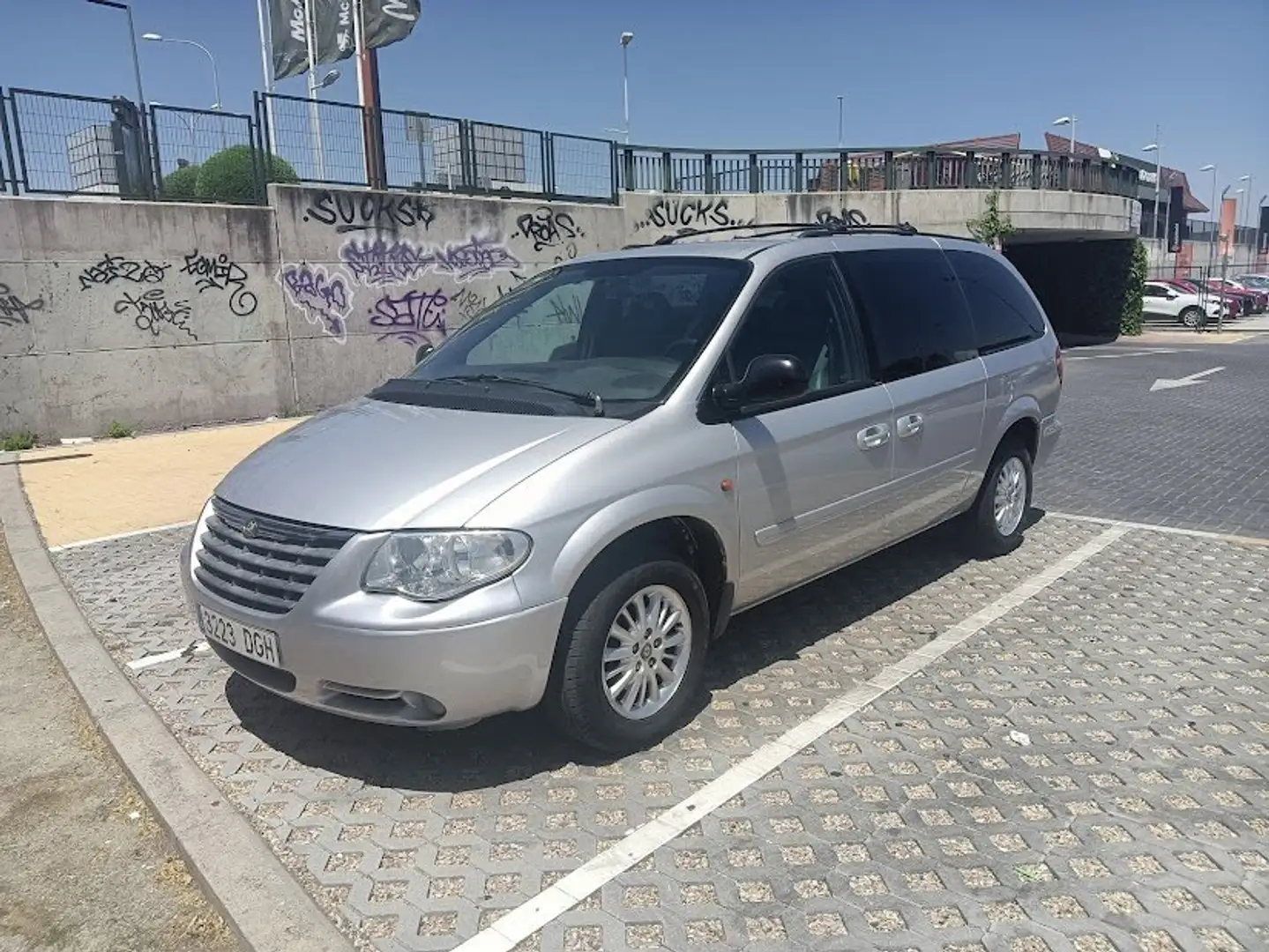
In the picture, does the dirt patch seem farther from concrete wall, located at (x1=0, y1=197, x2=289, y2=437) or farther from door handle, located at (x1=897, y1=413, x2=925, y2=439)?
concrete wall, located at (x1=0, y1=197, x2=289, y2=437)

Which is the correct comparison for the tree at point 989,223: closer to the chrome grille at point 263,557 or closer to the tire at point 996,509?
the tire at point 996,509

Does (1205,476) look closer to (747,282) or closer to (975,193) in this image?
(747,282)

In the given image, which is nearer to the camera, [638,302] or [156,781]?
[156,781]

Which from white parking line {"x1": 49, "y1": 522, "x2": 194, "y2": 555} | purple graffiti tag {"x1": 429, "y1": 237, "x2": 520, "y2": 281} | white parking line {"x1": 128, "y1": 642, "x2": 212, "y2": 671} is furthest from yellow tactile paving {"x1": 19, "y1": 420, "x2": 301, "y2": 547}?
purple graffiti tag {"x1": 429, "y1": 237, "x2": 520, "y2": 281}

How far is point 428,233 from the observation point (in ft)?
44.2

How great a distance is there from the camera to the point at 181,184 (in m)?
11.4

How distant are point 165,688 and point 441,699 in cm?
188

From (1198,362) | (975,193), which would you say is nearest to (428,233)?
(975,193)

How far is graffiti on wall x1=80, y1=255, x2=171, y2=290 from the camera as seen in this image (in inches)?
416

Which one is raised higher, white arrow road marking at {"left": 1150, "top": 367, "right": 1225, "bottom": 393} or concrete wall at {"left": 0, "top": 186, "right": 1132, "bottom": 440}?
concrete wall at {"left": 0, "top": 186, "right": 1132, "bottom": 440}

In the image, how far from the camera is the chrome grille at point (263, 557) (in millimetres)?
3113

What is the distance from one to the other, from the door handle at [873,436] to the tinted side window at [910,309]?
0.91ft

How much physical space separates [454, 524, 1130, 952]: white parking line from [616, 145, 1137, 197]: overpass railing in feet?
44.5

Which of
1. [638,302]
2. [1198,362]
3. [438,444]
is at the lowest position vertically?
[1198,362]
